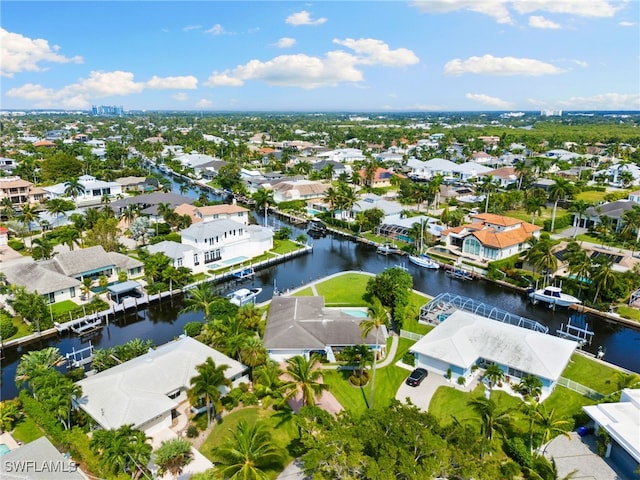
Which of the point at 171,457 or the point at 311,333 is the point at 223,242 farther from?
the point at 171,457

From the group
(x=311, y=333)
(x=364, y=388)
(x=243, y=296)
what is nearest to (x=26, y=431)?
(x=311, y=333)

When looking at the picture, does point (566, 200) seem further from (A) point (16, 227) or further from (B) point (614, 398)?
(A) point (16, 227)

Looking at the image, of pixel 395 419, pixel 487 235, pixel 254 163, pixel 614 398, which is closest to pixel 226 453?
pixel 395 419

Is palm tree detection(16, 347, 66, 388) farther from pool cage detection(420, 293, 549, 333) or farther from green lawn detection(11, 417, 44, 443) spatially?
pool cage detection(420, 293, 549, 333)

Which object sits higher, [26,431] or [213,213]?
[213,213]

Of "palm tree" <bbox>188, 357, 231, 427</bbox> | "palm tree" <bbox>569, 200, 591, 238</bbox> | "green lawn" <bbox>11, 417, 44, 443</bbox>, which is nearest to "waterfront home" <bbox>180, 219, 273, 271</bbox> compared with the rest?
"green lawn" <bbox>11, 417, 44, 443</bbox>

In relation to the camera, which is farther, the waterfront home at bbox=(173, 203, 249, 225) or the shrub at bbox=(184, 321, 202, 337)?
the waterfront home at bbox=(173, 203, 249, 225)
